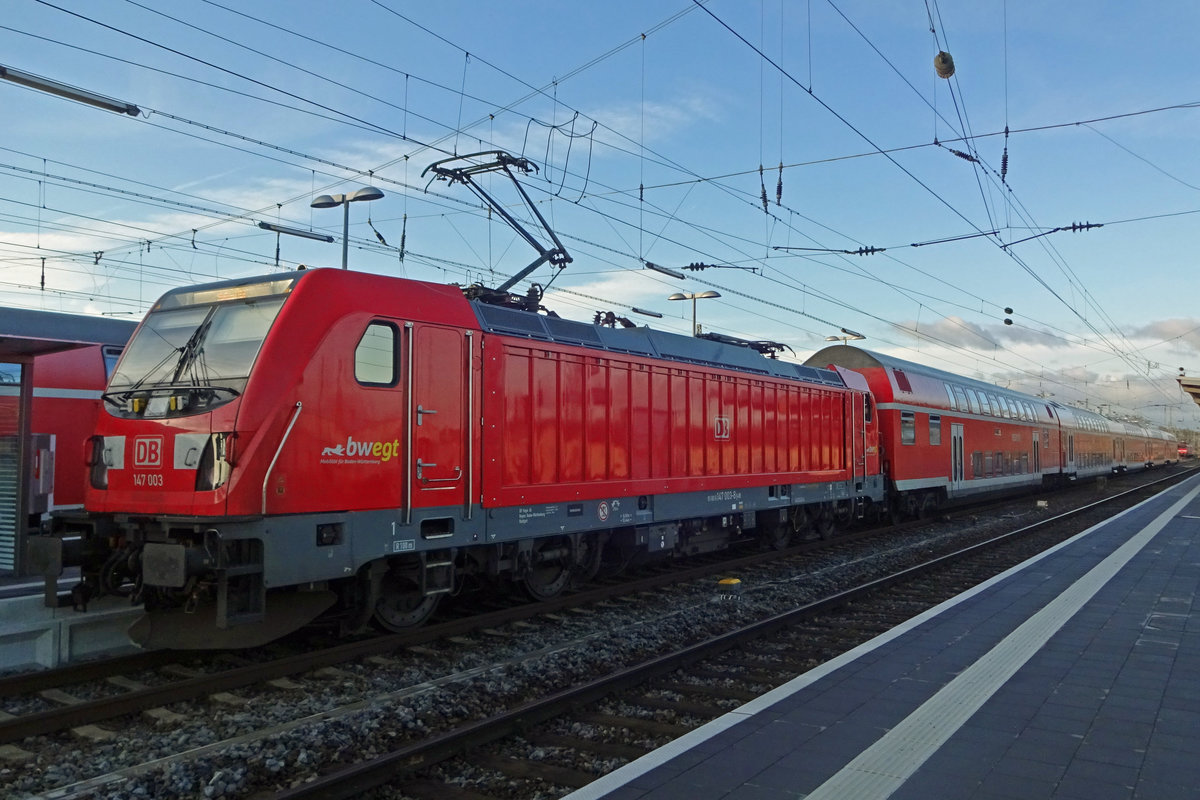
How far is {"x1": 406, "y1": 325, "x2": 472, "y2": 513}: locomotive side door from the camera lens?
8.29 m

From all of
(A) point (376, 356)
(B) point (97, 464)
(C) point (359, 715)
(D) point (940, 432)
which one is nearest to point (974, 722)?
(C) point (359, 715)

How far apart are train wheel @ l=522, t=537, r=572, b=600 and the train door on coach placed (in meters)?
17.0

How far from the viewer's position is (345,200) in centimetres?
1716

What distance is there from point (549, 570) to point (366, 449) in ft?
12.7

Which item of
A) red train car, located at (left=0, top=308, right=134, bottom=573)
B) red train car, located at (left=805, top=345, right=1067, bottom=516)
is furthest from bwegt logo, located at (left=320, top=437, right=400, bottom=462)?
red train car, located at (left=805, top=345, right=1067, bottom=516)

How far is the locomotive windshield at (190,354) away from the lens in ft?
24.3

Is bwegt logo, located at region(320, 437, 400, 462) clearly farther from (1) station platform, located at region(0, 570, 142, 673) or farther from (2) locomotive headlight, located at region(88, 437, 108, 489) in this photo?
(1) station platform, located at region(0, 570, 142, 673)

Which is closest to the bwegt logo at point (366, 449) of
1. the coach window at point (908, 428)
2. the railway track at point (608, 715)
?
the railway track at point (608, 715)

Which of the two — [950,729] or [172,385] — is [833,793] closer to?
[950,729]

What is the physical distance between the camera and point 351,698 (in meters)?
6.68

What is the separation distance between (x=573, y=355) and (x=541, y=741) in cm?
567

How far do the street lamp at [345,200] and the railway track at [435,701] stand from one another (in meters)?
10.4

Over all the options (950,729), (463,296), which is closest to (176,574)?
(463,296)

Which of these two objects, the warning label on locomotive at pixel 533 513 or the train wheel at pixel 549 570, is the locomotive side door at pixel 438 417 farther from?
the train wheel at pixel 549 570
